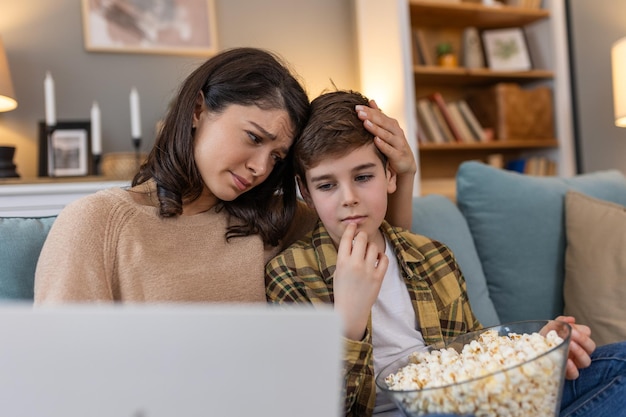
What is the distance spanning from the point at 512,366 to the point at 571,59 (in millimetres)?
3045

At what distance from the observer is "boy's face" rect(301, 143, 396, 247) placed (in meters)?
1.11

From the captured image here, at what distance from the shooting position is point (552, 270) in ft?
5.37

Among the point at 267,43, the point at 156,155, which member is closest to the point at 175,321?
the point at 156,155

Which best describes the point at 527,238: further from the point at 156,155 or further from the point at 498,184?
the point at 156,155

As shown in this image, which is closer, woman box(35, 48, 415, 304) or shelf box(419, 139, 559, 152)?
woman box(35, 48, 415, 304)

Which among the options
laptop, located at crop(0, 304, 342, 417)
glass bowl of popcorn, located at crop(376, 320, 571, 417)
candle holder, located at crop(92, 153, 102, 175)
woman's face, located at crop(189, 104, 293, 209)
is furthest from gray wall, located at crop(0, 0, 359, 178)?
laptop, located at crop(0, 304, 342, 417)

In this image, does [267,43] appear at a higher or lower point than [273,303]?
higher

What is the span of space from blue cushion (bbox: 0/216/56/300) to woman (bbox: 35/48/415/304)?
0.43 feet

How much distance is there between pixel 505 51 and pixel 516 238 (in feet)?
6.43

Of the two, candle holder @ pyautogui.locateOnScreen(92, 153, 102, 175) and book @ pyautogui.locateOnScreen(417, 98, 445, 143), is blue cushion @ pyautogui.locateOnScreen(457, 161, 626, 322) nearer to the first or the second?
Answer: book @ pyautogui.locateOnScreen(417, 98, 445, 143)

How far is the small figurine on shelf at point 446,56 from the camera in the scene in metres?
3.15

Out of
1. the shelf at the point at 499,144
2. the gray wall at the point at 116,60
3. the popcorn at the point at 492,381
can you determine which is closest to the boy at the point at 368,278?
the popcorn at the point at 492,381

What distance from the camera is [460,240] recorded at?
5.11ft

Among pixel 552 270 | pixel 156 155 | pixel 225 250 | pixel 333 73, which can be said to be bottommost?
pixel 552 270
